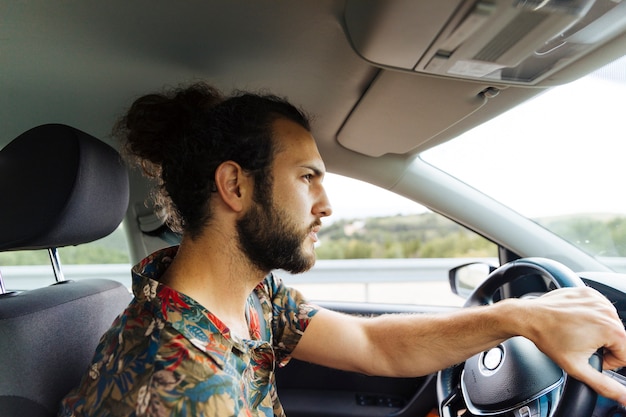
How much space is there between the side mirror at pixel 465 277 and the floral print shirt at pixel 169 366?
1211mm

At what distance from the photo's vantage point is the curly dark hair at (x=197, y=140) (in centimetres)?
158

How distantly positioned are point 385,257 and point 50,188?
4.08m

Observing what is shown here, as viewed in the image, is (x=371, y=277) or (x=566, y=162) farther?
(x=371, y=277)

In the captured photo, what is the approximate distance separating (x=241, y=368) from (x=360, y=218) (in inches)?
154

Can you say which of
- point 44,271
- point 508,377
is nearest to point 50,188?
point 508,377

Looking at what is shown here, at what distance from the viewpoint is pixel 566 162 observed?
2.39 metres

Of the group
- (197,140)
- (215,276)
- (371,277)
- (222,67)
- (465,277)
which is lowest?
(371,277)

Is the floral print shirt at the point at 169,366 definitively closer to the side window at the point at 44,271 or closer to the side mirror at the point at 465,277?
the side mirror at the point at 465,277

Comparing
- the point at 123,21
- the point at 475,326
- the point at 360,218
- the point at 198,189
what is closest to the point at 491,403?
the point at 475,326

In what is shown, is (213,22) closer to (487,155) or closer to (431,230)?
(487,155)

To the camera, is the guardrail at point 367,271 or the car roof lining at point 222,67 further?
the guardrail at point 367,271

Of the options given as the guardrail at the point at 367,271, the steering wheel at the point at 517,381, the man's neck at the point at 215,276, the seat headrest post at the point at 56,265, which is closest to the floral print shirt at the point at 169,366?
the man's neck at the point at 215,276

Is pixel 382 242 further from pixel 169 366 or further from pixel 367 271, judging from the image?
pixel 169 366

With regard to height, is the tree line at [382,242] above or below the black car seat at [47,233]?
below
